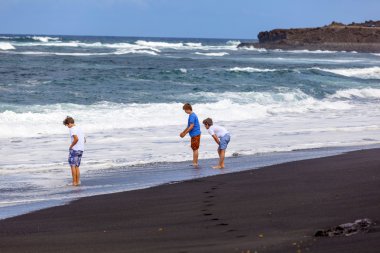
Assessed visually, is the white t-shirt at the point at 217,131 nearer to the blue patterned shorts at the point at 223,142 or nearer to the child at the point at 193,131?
the blue patterned shorts at the point at 223,142

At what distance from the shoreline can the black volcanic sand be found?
0.38 metres

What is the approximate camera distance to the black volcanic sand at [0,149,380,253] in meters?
6.80

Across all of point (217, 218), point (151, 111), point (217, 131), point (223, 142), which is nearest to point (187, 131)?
point (217, 131)

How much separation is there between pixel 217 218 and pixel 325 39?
11917cm

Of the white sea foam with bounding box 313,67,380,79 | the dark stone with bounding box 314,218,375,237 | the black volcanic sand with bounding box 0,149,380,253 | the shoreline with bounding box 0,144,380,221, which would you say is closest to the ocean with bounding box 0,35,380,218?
the shoreline with bounding box 0,144,380,221

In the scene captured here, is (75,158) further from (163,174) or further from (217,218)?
(217,218)

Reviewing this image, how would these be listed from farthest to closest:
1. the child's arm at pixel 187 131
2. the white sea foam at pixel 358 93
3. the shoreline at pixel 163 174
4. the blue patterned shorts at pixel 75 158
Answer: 1. the white sea foam at pixel 358 93
2. the child's arm at pixel 187 131
3. the blue patterned shorts at pixel 75 158
4. the shoreline at pixel 163 174

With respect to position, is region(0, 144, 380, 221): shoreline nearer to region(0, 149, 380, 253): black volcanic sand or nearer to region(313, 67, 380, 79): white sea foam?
region(0, 149, 380, 253): black volcanic sand

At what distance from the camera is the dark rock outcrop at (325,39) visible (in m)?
116

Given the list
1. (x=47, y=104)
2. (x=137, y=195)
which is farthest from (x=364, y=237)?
(x=47, y=104)

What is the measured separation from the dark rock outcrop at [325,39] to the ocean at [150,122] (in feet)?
236

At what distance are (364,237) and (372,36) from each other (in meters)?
119

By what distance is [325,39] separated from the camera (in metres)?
125

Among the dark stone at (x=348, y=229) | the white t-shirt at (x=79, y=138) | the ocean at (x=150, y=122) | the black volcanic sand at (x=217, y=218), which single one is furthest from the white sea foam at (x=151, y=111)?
the dark stone at (x=348, y=229)
